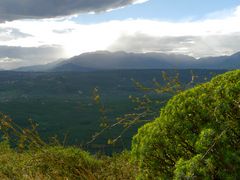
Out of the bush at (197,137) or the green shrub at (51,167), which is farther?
the green shrub at (51,167)

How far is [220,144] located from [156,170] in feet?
3.34

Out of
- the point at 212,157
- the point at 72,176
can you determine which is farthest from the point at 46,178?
the point at 212,157

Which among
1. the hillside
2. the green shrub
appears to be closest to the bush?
the hillside

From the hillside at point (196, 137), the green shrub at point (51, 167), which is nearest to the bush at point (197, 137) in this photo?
the hillside at point (196, 137)

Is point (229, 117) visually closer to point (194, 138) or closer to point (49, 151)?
point (194, 138)

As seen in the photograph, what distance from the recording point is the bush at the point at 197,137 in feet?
13.5

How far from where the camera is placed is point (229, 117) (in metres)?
4.41

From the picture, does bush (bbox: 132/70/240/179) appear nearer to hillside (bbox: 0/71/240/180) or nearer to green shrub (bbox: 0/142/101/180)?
hillside (bbox: 0/71/240/180)

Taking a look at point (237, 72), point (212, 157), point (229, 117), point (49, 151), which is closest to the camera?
point (212, 157)

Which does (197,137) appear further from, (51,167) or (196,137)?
(51,167)

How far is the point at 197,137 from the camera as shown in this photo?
4.47 meters

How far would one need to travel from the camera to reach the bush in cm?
412

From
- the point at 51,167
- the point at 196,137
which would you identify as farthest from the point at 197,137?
the point at 51,167

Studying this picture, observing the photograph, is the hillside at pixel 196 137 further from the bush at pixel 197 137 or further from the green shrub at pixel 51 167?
the green shrub at pixel 51 167
